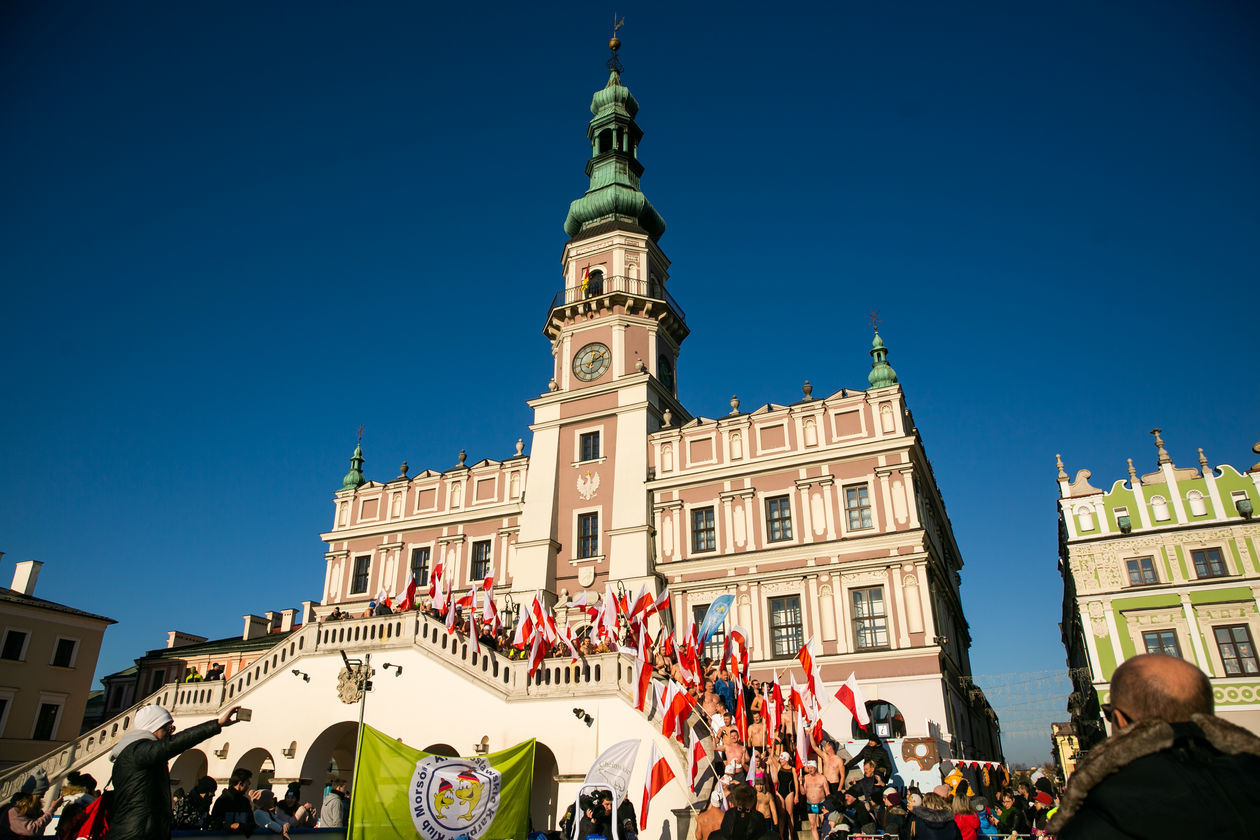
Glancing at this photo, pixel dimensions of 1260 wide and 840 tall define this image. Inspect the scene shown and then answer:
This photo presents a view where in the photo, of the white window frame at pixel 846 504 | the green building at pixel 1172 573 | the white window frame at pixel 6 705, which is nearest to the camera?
the white window frame at pixel 846 504

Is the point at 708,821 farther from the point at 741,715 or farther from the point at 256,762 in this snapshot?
the point at 256,762

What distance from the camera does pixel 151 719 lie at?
19.9ft

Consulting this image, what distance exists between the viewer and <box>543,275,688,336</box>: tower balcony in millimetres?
37688

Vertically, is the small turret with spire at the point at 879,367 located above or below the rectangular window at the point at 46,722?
above

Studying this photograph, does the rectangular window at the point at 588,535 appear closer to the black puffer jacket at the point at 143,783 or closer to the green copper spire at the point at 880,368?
the green copper spire at the point at 880,368

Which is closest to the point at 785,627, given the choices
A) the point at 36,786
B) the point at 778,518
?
the point at 778,518

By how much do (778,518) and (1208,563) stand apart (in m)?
20.2

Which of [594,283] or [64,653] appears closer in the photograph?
[64,653]

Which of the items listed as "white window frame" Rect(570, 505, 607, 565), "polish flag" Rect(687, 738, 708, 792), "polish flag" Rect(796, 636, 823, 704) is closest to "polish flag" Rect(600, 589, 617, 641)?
"polish flag" Rect(796, 636, 823, 704)

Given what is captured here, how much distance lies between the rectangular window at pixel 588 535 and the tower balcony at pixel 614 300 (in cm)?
1055

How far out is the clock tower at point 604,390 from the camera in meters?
33.1

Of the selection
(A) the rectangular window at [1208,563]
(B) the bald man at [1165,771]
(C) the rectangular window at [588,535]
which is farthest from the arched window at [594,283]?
(B) the bald man at [1165,771]

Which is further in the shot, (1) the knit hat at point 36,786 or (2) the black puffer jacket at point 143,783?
(1) the knit hat at point 36,786

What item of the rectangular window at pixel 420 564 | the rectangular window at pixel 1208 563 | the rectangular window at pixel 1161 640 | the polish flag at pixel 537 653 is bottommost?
the polish flag at pixel 537 653
